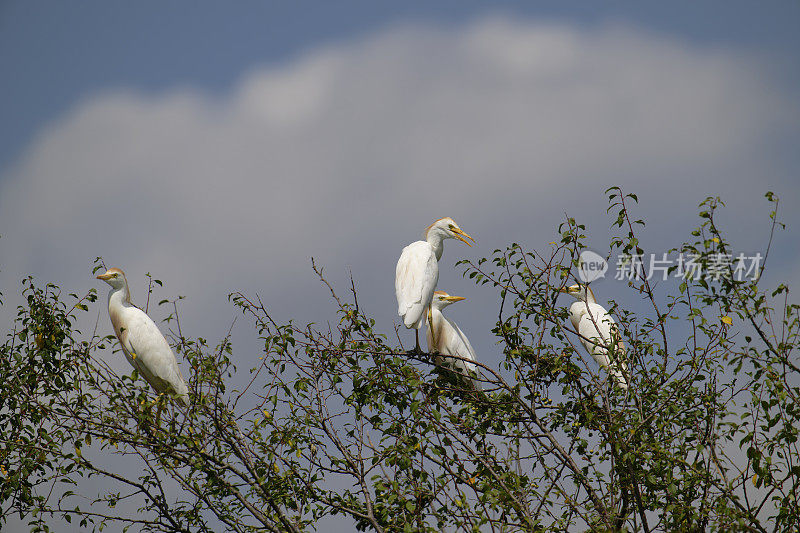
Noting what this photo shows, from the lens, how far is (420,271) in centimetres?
631

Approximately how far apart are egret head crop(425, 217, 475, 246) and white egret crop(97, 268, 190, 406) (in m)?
2.50

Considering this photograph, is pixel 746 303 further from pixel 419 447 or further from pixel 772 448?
pixel 419 447

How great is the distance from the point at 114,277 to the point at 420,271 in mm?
2900

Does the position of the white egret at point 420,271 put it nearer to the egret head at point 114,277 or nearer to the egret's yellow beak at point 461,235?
the egret's yellow beak at point 461,235

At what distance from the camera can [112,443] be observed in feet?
15.0

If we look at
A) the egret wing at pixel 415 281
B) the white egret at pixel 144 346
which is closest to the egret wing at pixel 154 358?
the white egret at pixel 144 346

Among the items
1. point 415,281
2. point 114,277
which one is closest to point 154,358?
point 114,277

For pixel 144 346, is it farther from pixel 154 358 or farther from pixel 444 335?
pixel 444 335

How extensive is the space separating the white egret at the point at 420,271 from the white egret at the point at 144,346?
6.48 feet

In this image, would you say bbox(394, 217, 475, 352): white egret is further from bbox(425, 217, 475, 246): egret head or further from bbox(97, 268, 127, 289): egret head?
bbox(97, 268, 127, 289): egret head

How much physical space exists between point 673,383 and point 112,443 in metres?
3.20

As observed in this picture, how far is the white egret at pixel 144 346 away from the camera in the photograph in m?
6.57

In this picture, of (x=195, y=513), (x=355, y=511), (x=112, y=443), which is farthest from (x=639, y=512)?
(x=112, y=443)

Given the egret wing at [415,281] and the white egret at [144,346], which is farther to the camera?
the white egret at [144,346]
